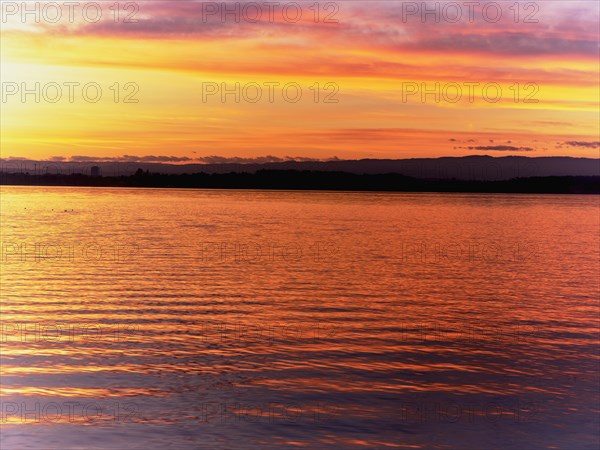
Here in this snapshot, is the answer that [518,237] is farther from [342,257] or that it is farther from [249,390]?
[249,390]

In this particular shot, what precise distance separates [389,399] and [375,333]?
26.3 feet

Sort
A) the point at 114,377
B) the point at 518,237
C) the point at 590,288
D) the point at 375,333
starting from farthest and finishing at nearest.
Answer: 1. the point at 518,237
2. the point at 590,288
3. the point at 375,333
4. the point at 114,377

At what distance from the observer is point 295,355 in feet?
75.8

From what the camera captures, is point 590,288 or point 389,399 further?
point 590,288

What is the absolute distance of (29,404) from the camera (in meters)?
17.4

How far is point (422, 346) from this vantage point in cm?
2498

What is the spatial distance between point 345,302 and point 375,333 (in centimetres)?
691

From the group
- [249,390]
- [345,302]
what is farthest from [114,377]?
[345,302]

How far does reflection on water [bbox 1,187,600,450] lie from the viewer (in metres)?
16.5

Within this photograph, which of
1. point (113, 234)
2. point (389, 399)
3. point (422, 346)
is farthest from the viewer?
point (113, 234)

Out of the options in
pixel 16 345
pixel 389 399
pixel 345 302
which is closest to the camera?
pixel 389 399

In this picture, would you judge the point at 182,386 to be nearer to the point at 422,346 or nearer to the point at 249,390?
the point at 249,390

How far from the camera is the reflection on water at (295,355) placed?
16.5 m

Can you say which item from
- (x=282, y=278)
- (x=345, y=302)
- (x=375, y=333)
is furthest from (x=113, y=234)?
(x=375, y=333)
